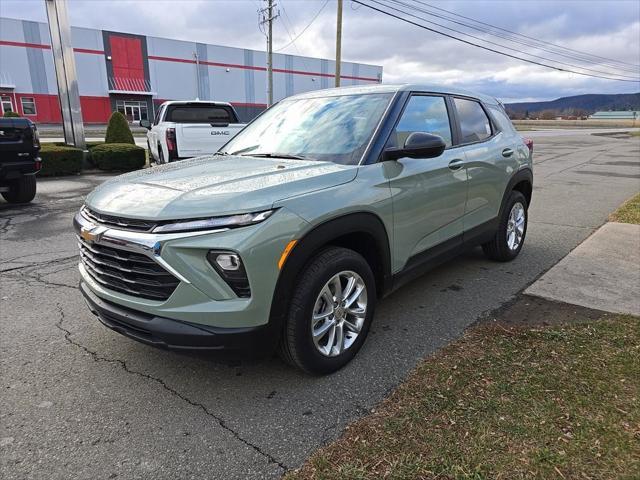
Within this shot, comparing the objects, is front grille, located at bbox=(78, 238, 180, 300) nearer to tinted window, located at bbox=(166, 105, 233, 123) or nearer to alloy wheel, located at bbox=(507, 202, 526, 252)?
alloy wheel, located at bbox=(507, 202, 526, 252)

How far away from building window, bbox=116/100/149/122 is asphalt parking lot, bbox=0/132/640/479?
154 feet

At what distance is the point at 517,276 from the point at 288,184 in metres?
3.29

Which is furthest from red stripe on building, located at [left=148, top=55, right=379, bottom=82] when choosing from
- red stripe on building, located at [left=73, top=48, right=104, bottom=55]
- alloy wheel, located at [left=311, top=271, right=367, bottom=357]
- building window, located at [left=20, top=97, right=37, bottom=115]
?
alloy wheel, located at [left=311, top=271, right=367, bottom=357]

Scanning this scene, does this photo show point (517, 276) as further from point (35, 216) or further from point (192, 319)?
point (35, 216)

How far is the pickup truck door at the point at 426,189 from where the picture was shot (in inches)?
134

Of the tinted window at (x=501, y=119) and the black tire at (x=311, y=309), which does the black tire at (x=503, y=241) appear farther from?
the black tire at (x=311, y=309)

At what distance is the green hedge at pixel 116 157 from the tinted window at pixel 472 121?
11682 mm

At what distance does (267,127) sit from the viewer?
418cm

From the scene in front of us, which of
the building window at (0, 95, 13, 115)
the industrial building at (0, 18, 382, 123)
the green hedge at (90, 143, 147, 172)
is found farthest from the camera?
the industrial building at (0, 18, 382, 123)

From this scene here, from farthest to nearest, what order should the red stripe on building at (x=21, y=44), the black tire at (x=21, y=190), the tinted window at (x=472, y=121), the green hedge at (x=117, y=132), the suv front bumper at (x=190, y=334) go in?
the red stripe on building at (x=21, y=44)
the green hedge at (x=117, y=132)
the black tire at (x=21, y=190)
the tinted window at (x=472, y=121)
the suv front bumper at (x=190, y=334)

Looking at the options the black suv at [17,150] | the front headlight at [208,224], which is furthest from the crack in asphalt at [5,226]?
the front headlight at [208,224]

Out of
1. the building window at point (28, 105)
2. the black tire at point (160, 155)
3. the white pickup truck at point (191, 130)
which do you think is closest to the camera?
the white pickup truck at point (191, 130)

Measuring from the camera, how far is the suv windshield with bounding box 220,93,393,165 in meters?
3.38

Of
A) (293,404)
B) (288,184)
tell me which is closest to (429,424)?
(293,404)
